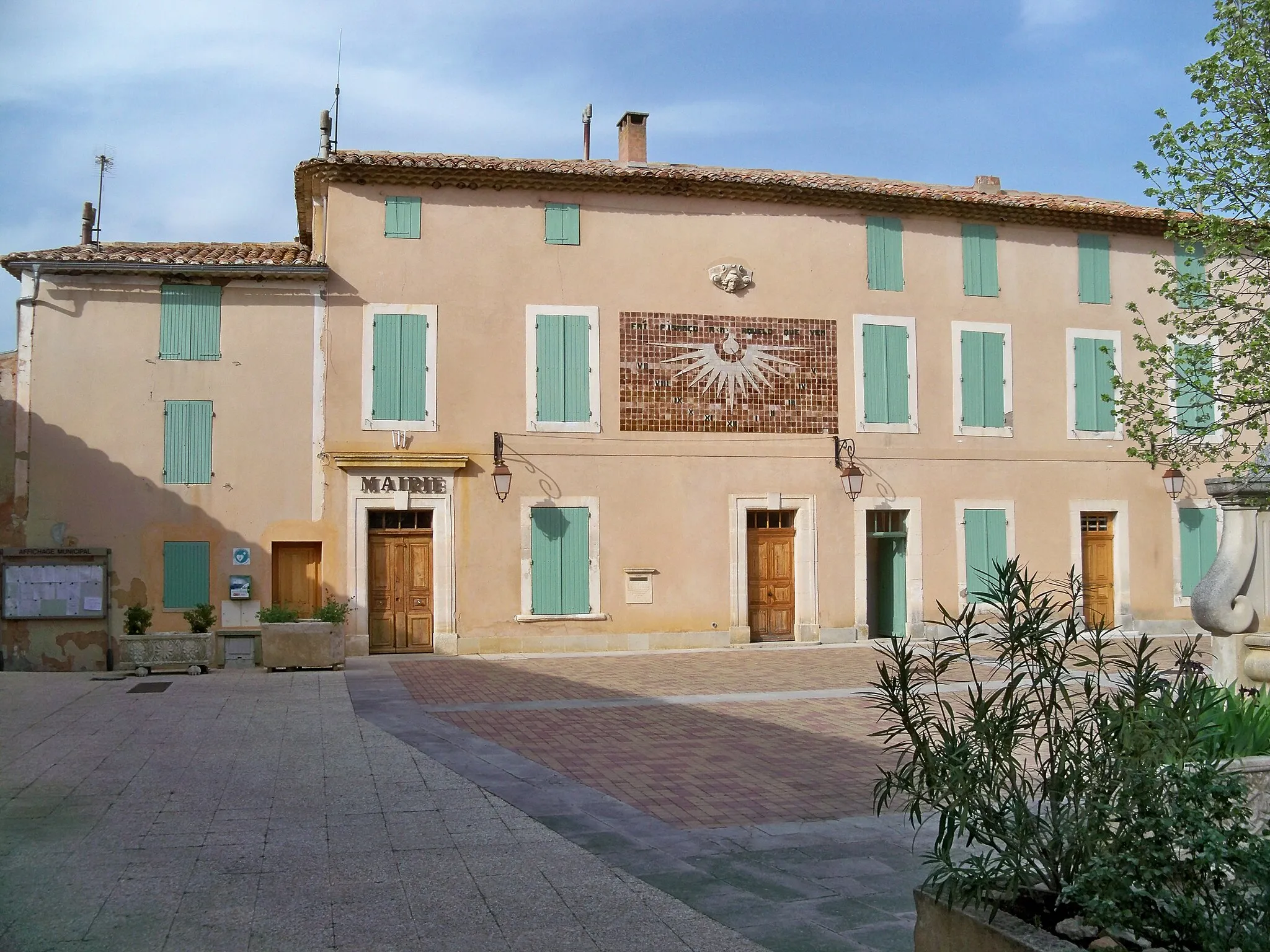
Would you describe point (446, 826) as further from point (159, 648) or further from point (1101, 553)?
point (1101, 553)

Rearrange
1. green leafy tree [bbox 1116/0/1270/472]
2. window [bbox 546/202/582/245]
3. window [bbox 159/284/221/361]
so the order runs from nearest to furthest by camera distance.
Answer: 1. green leafy tree [bbox 1116/0/1270/472]
2. window [bbox 159/284/221/361]
3. window [bbox 546/202/582/245]

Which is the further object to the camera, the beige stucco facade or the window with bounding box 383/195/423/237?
the window with bounding box 383/195/423/237

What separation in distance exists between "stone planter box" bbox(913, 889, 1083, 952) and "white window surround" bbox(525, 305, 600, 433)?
1458 cm

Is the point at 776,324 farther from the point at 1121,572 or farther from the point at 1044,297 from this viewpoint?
the point at 1121,572

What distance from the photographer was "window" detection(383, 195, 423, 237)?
17.7 m

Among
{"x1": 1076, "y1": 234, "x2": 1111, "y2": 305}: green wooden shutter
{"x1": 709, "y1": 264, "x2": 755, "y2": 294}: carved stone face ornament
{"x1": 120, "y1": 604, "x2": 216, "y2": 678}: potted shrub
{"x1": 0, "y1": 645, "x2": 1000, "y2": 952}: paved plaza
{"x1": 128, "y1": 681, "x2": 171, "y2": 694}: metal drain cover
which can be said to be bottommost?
Result: {"x1": 128, "y1": 681, "x2": 171, "y2": 694}: metal drain cover

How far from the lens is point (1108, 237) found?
20562mm

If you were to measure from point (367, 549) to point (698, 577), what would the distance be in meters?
5.18

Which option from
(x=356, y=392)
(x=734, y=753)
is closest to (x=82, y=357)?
(x=356, y=392)

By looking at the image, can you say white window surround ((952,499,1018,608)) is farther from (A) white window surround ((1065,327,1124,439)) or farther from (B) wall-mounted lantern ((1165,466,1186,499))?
(B) wall-mounted lantern ((1165,466,1186,499))

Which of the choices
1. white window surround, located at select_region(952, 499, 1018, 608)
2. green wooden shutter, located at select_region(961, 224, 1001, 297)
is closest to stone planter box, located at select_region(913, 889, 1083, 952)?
white window surround, located at select_region(952, 499, 1018, 608)

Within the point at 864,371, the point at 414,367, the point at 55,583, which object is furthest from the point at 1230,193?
the point at 55,583

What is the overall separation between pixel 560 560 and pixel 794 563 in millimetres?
3957

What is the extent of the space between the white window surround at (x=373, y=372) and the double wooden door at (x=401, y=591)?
1614 millimetres
